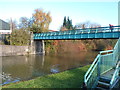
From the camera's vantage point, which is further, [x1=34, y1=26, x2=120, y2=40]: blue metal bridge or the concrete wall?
the concrete wall

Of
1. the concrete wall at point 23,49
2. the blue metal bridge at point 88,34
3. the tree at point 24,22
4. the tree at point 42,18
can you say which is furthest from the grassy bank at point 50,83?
the tree at point 24,22

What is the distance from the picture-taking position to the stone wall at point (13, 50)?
2497 cm

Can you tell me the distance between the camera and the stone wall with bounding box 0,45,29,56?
81.9ft

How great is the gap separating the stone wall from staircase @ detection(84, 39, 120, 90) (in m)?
23.1

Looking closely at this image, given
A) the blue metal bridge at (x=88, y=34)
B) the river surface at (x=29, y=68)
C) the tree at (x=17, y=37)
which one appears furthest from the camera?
the tree at (x=17, y=37)

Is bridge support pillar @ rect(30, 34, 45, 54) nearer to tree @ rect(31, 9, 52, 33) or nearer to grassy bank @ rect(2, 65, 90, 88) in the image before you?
tree @ rect(31, 9, 52, 33)

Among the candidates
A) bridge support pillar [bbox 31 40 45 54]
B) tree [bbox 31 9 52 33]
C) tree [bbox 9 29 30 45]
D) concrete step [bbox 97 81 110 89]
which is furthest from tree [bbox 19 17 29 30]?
concrete step [bbox 97 81 110 89]

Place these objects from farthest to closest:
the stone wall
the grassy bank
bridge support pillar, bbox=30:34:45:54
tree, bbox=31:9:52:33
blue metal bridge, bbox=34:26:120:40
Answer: tree, bbox=31:9:52:33 < bridge support pillar, bbox=30:34:45:54 < the stone wall < blue metal bridge, bbox=34:26:120:40 < the grassy bank

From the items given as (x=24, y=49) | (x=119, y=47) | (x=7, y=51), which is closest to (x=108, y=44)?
(x=24, y=49)

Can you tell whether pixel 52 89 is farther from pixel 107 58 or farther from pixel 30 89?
pixel 107 58

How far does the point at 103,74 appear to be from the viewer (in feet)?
21.0

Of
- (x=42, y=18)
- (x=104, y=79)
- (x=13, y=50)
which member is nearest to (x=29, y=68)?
(x=104, y=79)

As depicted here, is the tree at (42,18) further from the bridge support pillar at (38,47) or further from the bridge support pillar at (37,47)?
the bridge support pillar at (37,47)

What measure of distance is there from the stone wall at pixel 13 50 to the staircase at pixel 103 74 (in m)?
23.1
